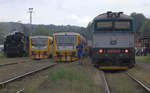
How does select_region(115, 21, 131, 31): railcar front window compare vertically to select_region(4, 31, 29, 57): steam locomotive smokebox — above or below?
above

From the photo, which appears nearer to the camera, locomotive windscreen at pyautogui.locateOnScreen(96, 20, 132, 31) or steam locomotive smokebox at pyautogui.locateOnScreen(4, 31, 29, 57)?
locomotive windscreen at pyautogui.locateOnScreen(96, 20, 132, 31)

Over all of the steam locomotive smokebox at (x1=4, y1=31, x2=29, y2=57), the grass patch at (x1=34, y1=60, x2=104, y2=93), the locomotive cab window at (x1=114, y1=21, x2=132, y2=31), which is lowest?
the grass patch at (x1=34, y1=60, x2=104, y2=93)

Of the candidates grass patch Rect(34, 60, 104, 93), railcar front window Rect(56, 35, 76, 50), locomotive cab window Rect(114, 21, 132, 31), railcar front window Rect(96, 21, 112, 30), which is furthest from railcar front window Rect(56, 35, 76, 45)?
grass patch Rect(34, 60, 104, 93)

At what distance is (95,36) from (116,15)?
1.92m

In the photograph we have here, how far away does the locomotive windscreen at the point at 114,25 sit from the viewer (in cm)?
1563

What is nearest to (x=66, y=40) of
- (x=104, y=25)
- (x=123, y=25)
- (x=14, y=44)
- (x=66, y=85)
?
(x=104, y=25)

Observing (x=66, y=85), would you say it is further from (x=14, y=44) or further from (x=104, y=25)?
(x=14, y=44)

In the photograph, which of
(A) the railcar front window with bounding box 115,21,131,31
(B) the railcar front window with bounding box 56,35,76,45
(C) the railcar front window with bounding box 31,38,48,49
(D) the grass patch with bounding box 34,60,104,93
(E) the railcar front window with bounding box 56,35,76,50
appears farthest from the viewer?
(C) the railcar front window with bounding box 31,38,48,49

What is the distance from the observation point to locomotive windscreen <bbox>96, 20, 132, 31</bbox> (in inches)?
615

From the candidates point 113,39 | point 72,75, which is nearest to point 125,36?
point 113,39

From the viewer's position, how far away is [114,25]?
15.7 metres

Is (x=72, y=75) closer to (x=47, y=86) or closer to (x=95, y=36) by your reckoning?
(x=47, y=86)

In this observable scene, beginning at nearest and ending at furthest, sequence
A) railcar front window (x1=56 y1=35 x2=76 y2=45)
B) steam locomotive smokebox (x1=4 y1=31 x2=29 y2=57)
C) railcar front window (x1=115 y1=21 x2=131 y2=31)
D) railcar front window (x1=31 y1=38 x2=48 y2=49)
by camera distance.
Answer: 1. railcar front window (x1=115 y1=21 x2=131 y2=31)
2. railcar front window (x1=56 y1=35 x2=76 y2=45)
3. railcar front window (x1=31 y1=38 x2=48 y2=49)
4. steam locomotive smokebox (x1=4 y1=31 x2=29 y2=57)

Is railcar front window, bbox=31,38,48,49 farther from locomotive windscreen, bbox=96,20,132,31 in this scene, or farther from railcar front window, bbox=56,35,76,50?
locomotive windscreen, bbox=96,20,132,31
